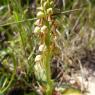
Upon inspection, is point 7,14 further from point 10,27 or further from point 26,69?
point 26,69

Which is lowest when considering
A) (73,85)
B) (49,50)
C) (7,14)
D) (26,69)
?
(73,85)

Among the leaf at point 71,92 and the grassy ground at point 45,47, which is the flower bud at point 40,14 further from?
the leaf at point 71,92

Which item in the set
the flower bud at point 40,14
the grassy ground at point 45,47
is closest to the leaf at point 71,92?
the grassy ground at point 45,47

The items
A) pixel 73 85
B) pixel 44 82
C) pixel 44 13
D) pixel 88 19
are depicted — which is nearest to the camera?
pixel 44 13

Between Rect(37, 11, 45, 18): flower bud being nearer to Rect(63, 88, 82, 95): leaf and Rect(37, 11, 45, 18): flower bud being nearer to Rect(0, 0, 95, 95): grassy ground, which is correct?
Rect(0, 0, 95, 95): grassy ground

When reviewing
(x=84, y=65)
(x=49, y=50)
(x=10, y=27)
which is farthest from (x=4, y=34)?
(x=49, y=50)

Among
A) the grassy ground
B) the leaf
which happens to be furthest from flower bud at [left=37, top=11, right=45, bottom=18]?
the leaf

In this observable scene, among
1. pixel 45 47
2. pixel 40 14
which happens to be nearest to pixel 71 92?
pixel 45 47

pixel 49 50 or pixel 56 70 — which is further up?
pixel 49 50

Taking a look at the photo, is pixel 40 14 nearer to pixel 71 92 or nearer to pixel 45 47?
pixel 45 47
